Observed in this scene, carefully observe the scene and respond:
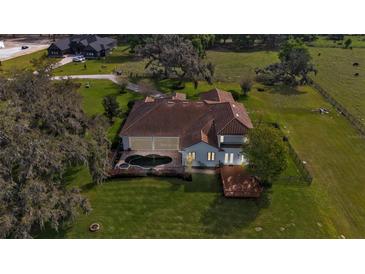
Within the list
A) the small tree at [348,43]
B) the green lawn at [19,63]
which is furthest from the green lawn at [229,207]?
the small tree at [348,43]

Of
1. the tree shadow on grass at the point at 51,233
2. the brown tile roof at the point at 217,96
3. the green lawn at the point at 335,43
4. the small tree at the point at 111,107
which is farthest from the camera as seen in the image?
the green lawn at the point at 335,43

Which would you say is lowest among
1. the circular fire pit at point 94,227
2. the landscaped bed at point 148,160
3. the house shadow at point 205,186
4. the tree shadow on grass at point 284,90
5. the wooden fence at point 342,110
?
the circular fire pit at point 94,227

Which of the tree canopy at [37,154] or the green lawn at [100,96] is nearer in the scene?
the tree canopy at [37,154]

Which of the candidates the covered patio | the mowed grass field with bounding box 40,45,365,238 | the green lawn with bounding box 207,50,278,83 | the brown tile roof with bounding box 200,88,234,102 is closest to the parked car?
the green lawn with bounding box 207,50,278,83

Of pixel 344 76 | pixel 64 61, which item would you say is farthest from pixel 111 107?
pixel 344 76

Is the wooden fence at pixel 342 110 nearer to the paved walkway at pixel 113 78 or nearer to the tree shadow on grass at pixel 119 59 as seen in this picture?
the paved walkway at pixel 113 78

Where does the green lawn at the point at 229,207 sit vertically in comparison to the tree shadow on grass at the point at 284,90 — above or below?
below

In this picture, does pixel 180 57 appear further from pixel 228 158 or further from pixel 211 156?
pixel 228 158
